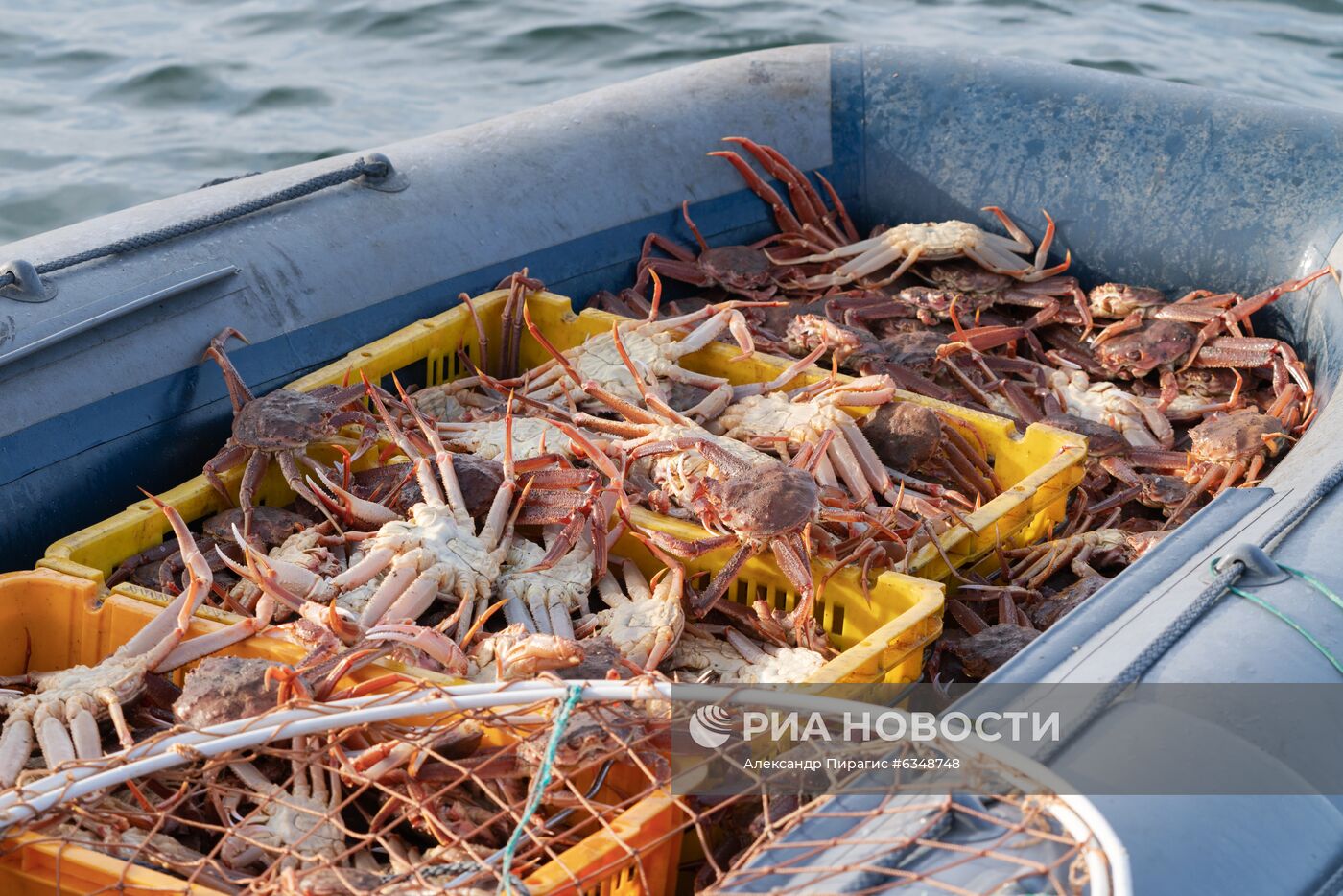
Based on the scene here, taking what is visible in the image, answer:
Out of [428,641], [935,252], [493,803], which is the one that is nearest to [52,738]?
[428,641]

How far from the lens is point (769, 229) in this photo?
4250 mm

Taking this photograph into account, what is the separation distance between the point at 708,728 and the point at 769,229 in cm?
247

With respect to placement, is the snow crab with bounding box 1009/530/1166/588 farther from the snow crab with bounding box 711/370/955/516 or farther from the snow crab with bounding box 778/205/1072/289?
the snow crab with bounding box 778/205/1072/289

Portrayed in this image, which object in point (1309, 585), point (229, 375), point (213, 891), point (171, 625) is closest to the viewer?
point (213, 891)

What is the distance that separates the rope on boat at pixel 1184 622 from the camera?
1.83 metres

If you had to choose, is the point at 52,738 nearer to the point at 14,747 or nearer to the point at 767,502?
the point at 14,747

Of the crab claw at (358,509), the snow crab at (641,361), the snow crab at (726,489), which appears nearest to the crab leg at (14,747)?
the crab claw at (358,509)

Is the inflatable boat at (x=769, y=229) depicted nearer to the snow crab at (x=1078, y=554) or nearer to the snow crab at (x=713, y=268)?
the snow crab at (x=713, y=268)

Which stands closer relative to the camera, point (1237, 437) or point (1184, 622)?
point (1184, 622)

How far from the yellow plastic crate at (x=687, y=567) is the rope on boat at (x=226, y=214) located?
0.39 m

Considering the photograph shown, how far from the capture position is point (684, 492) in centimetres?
275

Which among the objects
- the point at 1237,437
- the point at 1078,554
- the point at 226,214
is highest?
the point at 226,214

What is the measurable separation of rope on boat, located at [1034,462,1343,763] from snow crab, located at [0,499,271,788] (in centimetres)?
128

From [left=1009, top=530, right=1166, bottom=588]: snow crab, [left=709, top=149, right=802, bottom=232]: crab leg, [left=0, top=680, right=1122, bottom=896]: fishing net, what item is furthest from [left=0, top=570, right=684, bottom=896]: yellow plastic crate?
[left=709, top=149, right=802, bottom=232]: crab leg
